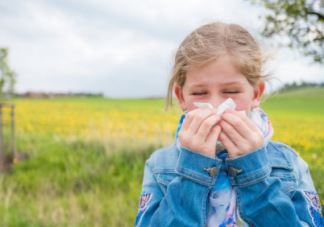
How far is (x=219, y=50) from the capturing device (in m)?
1.95

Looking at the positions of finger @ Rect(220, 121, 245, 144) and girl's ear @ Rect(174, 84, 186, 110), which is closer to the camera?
finger @ Rect(220, 121, 245, 144)

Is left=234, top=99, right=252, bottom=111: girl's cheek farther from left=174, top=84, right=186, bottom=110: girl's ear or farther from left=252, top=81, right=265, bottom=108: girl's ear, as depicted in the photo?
left=174, top=84, right=186, bottom=110: girl's ear

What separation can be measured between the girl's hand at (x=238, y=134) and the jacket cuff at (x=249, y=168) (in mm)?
22

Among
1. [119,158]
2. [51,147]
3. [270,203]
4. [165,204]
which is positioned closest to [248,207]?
[270,203]

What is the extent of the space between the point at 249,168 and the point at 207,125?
0.23 metres

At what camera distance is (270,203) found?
180cm

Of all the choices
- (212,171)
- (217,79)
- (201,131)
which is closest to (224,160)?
(212,171)

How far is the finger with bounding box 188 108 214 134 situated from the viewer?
176 centimetres

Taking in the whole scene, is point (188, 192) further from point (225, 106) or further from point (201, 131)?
point (225, 106)

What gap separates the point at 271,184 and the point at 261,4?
13.8ft

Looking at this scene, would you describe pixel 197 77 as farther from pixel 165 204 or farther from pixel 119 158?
pixel 119 158

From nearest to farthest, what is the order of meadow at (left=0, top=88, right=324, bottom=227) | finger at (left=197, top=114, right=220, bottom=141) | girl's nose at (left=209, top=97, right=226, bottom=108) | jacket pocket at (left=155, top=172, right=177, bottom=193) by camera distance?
1. finger at (left=197, top=114, right=220, bottom=141)
2. girl's nose at (left=209, top=97, right=226, bottom=108)
3. jacket pocket at (left=155, top=172, right=177, bottom=193)
4. meadow at (left=0, top=88, right=324, bottom=227)

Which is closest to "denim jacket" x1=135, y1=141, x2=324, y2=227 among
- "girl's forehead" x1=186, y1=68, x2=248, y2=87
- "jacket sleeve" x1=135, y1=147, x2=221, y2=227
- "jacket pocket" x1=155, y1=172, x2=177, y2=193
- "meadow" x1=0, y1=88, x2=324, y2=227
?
"jacket sleeve" x1=135, y1=147, x2=221, y2=227

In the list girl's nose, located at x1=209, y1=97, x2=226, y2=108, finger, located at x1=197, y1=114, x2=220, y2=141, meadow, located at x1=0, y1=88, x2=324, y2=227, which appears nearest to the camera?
finger, located at x1=197, y1=114, x2=220, y2=141
